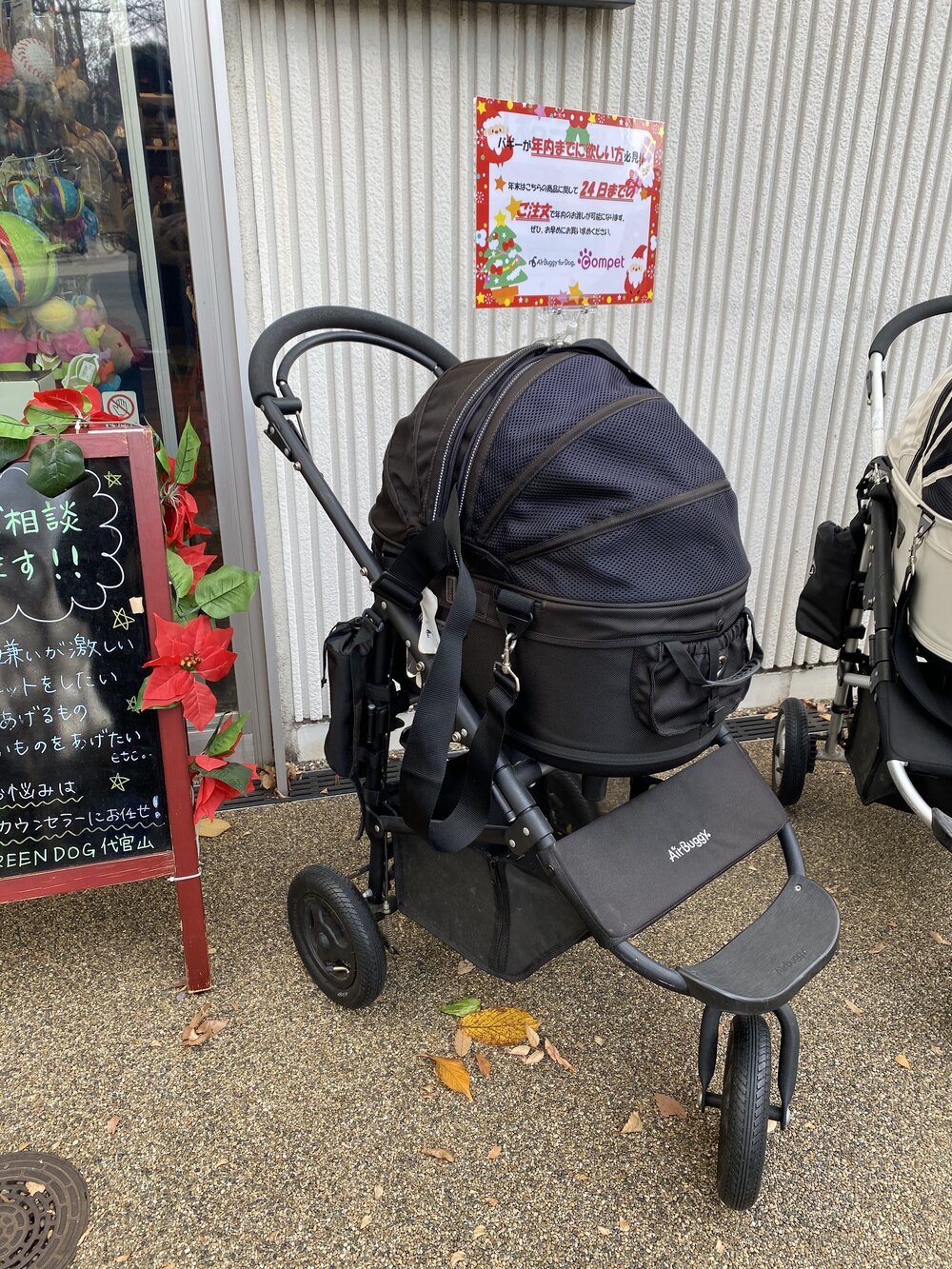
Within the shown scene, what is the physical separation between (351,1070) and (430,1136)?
0.88 feet

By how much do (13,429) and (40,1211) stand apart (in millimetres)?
1645

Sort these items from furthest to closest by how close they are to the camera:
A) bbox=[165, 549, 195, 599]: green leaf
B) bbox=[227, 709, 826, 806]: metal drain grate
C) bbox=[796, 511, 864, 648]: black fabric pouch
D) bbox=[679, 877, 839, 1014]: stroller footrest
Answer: bbox=[227, 709, 826, 806]: metal drain grate < bbox=[796, 511, 864, 648]: black fabric pouch < bbox=[165, 549, 195, 599]: green leaf < bbox=[679, 877, 839, 1014]: stroller footrest

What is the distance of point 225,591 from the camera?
2225 millimetres

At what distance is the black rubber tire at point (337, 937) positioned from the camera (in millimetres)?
2182

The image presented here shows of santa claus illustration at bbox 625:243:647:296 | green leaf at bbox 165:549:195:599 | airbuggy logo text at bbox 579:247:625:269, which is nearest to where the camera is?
green leaf at bbox 165:549:195:599

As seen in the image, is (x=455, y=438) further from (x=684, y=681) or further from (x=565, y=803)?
(x=565, y=803)

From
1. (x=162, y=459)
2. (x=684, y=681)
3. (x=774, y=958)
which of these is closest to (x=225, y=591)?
(x=162, y=459)

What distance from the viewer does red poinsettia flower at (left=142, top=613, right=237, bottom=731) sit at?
2080mm

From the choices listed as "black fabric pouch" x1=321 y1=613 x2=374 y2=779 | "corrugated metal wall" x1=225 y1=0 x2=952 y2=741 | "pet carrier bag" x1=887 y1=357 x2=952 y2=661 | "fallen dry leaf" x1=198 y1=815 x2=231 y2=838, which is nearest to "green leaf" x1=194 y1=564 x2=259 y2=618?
"black fabric pouch" x1=321 y1=613 x2=374 y2=779

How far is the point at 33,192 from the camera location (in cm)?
269

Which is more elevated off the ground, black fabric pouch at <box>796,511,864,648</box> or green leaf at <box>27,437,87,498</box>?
green leaf at <box>27,437,87,498</box>

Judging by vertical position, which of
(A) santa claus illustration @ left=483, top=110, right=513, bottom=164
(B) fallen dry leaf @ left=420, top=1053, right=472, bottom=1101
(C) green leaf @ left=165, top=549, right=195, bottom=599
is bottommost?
(B) fallen dry leaf @ left=420, top=1053, right=472, bottom=1101

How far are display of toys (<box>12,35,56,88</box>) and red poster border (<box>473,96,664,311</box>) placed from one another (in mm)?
1268

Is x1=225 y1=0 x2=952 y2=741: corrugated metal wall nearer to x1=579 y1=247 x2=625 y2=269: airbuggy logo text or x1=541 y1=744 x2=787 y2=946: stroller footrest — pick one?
x1=579 y1=247 x2=625 y2=269: airbuggy logo text
